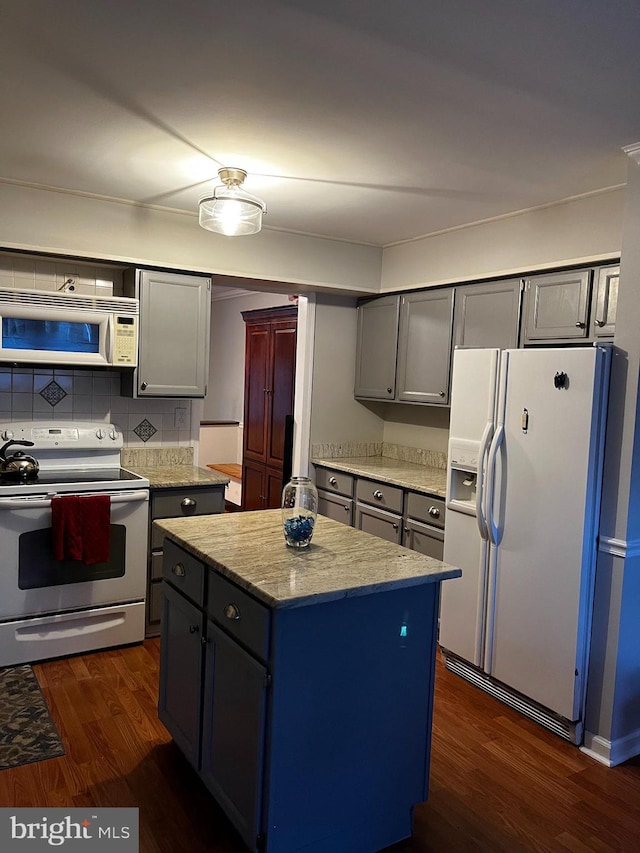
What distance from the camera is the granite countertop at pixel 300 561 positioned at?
1802 millimetres

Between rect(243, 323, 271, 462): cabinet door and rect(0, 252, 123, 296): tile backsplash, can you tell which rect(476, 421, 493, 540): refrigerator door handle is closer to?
rect(0, 252, 123, 296): tile backsplash

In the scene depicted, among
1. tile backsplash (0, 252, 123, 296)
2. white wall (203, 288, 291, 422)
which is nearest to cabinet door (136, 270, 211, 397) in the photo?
tile backsplash (0, 252, 123, 296)

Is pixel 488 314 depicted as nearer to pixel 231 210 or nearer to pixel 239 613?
pixel 231 210

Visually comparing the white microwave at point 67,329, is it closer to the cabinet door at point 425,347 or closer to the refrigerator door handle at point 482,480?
the cabinet door at point 425,347

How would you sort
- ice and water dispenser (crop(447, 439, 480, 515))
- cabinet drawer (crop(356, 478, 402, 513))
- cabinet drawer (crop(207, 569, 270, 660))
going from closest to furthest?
1. cabinet drawer (crop(207, 569, 270, 660))
2. ice and water dispenser (crop(447, 439, 480, 515))
3. cabinet drawer (crop(356, 478, 402, 513))

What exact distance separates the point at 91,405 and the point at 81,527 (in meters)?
0.94

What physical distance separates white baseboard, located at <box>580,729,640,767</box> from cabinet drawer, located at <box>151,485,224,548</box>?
214 cm

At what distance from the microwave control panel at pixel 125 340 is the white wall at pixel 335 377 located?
144 centimetres

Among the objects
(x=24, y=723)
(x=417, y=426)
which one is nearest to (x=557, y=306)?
(x=417, y=426)

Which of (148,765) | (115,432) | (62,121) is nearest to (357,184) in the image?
(62,121)

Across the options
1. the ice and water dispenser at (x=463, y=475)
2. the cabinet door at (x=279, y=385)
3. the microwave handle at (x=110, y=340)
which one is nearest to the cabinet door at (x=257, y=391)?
the cabinet door at (x=279, y=385)

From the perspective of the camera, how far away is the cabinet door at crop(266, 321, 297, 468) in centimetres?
546

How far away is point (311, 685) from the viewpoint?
1825 millimetres

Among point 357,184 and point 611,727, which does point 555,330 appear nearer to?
point 357,184
